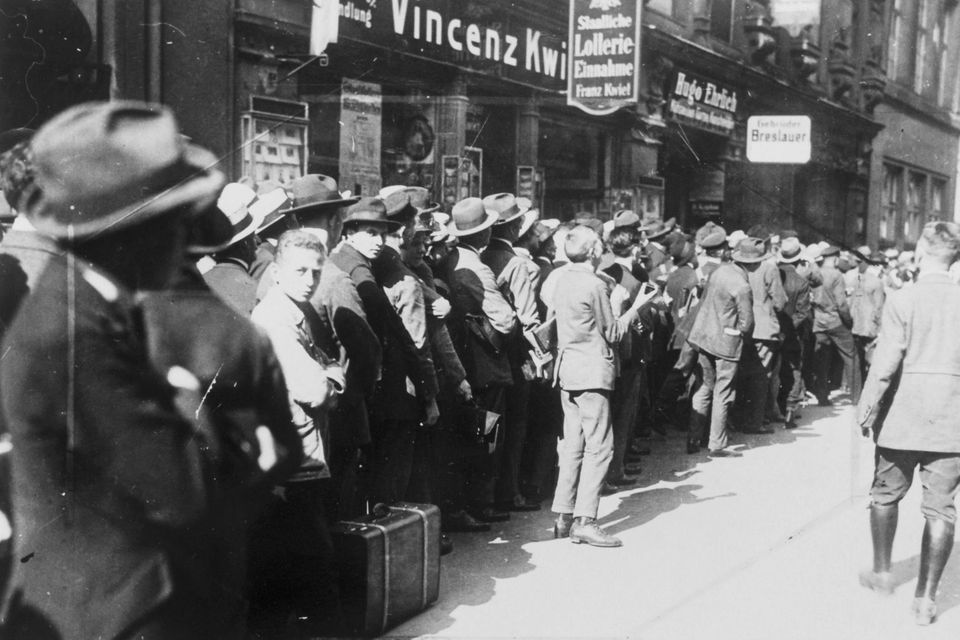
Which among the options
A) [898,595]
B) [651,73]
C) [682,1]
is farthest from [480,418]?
[682,1]

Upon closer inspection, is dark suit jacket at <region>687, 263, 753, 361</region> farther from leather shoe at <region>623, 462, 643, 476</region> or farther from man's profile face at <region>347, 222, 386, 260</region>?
man's profile face at <region>347, 222, 386, 260</region>

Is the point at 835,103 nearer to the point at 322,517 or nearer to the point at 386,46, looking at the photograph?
the point at 386,46

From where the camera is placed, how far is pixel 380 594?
470cm

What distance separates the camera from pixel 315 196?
514cm

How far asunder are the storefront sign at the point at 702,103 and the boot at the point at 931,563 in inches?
523

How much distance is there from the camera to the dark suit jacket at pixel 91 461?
2250 millimetres

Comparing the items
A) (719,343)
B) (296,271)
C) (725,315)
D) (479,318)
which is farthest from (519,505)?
(296,271)

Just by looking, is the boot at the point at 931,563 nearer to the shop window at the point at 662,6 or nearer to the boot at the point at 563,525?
the boot at the point at 563,525

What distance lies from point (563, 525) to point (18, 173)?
4529mm

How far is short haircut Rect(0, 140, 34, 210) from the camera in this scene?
102 inches

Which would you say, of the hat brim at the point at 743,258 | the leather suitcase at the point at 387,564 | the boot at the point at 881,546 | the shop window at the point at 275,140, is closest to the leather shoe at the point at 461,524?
the leather suitcase at the point at 387,564

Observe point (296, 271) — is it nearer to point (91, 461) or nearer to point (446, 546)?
point (91, 461)

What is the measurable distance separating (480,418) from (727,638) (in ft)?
7.13

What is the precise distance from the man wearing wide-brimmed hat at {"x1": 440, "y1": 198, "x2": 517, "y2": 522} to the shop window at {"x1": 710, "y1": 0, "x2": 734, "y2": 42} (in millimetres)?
13503
